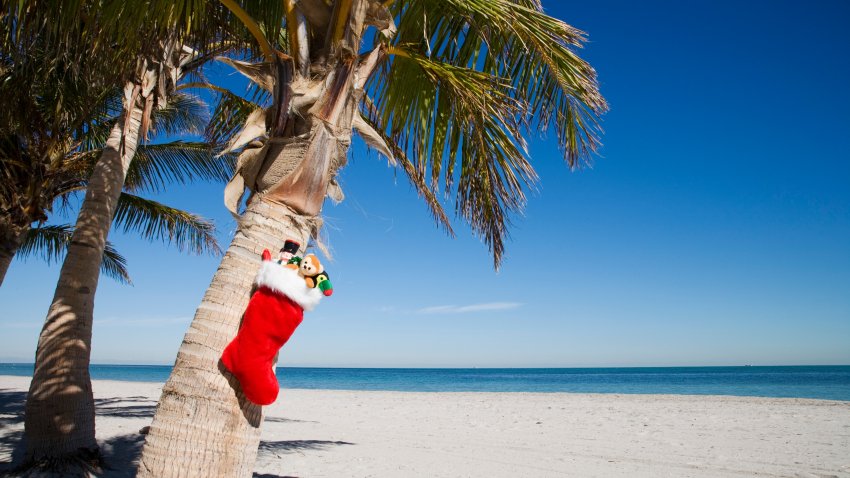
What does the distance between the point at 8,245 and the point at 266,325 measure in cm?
629

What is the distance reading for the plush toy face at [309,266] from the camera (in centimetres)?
217

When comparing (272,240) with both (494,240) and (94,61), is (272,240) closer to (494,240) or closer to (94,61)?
Answer: (94,61)

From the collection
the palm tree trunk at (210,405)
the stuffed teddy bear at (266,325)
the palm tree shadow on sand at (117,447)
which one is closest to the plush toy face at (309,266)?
the stuffed teddy bear at (266,325)

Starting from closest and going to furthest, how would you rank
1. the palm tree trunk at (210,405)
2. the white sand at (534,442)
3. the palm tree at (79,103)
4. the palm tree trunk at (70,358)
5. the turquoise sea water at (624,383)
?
1. the palm tree trunk at (210,405)
2. the palm tree at (79,103)
3. the palm tree trunk at (70,358)
4. the white sand at (534,442)
5. the turquoise sea water at (624,383)

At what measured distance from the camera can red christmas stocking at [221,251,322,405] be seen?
Answer: 6.48 ft

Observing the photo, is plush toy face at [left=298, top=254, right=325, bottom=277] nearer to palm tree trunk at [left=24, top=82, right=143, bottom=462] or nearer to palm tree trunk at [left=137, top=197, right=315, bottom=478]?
palm tree trunk at [left=137, top=197, right=315, bottom=478]

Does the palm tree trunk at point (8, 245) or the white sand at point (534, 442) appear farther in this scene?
the palm tree trunk at point (8, 245)

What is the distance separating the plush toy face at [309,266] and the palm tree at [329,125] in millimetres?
185

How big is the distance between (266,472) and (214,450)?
342 cm

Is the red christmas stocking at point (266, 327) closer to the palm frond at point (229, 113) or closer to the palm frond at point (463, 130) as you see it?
the palm frond at point (463, 130)

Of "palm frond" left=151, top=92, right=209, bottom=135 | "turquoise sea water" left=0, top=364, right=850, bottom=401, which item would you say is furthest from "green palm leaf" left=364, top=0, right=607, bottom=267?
"turquoise sea water" left=0, top=364, right=850, bottom=401

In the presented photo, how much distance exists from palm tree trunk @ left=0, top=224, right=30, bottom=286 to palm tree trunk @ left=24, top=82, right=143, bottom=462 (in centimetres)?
272

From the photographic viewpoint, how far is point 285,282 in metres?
2.08

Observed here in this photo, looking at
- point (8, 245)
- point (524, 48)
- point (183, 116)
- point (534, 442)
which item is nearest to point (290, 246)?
point (524, 48)
